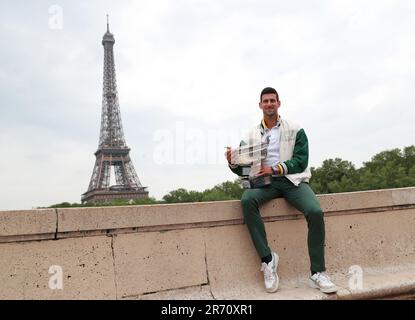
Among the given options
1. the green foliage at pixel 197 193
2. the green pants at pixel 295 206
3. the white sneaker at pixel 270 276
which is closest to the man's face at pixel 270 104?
the green pants at pixel 295 206

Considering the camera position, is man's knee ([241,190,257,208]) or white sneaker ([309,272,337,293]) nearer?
white sneaker ([309,272,337,293])

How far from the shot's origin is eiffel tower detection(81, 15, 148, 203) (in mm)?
56406

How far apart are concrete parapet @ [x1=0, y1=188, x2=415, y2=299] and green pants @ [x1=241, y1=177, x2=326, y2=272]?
0.18 m

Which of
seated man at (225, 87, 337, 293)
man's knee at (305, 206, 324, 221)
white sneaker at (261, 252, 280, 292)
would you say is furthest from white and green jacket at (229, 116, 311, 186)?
white sneaker at (261, 252, 280, 292)

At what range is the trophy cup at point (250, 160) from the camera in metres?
4.34

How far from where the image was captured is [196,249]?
4133 millimetres

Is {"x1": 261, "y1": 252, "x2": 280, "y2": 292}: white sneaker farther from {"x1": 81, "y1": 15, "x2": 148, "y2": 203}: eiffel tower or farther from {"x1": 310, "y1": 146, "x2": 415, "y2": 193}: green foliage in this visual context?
{"x1": 81, "y1": 15, "x2": 148, "y2": 203}: eiffel tower

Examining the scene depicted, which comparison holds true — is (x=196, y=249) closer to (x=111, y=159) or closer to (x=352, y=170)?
(x=352, y=170)

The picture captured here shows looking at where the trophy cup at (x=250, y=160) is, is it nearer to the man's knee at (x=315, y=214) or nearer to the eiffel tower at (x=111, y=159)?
the man's knee at (x=315, y=214)

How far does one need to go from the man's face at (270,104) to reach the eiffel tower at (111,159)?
5307 cm

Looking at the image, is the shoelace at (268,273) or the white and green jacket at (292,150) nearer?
the shoelace at (268,273)
